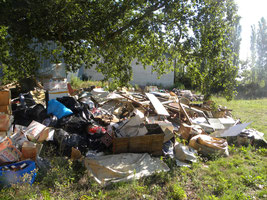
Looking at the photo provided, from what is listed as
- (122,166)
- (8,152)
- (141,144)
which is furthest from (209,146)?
(8,152)

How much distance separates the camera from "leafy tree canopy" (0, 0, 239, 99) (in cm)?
379

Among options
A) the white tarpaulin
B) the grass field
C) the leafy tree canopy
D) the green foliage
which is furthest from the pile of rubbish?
the leafy tree canopy

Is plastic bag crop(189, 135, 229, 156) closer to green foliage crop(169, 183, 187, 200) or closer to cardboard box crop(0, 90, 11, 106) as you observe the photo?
green foliage crop(169, 183, 187, 200)

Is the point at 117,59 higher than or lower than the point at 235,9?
lower

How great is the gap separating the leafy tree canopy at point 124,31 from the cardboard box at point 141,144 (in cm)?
160

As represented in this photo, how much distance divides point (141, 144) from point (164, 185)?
3.65 ft

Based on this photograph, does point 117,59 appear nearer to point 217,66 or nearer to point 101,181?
point 217,66

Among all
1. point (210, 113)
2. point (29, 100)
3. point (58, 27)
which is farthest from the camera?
point (210, 113)

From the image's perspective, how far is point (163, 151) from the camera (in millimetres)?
4723

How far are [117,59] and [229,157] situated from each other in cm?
354

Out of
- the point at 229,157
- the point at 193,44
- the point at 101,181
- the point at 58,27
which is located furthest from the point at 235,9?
the point at 101,181

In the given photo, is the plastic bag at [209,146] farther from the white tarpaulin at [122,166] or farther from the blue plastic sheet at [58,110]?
the blue plastic sheet at [58,110]

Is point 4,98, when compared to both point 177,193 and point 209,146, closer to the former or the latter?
point 177,193

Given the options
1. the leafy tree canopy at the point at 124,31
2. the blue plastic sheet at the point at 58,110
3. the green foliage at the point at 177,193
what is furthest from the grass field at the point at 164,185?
the leafy tree canopy at the point at 124,31
